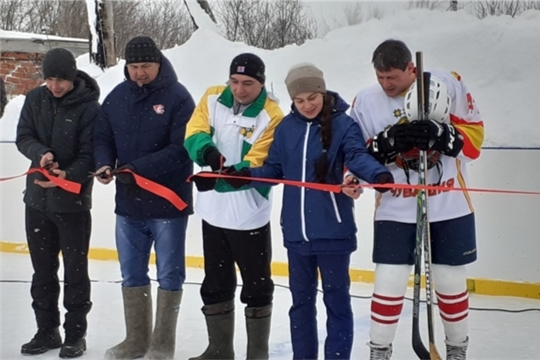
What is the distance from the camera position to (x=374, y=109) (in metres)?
3.42

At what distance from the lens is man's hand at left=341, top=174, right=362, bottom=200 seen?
3262 millimetres

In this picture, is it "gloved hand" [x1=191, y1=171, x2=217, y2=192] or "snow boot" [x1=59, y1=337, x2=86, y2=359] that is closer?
"gloved hand" [x1=191, y1=171, x2=217, y2=192]

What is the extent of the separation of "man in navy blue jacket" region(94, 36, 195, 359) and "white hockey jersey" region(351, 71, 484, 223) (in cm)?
91

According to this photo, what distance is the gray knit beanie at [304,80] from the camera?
3.37 meters

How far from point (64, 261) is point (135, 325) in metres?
0.47

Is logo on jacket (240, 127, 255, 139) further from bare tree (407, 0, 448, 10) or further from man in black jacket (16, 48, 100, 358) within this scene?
bare tree (407, 0, 448, 10)

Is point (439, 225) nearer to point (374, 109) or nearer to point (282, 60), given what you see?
point (374, 109)

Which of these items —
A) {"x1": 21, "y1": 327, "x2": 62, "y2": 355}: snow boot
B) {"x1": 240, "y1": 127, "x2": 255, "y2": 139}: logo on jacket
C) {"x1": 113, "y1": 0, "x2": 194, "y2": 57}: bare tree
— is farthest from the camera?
{"x1": 113, "y1": 0, "x2": 194, "y2": 57}: bare tree

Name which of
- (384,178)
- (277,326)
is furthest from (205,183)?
(277,326)

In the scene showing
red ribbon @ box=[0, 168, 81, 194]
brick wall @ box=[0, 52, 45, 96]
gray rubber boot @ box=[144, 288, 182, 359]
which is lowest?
gray rubber boot @ box=[144, 288, 182, 359]

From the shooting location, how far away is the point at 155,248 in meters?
3.92

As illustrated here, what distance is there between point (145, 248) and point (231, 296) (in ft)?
1.60

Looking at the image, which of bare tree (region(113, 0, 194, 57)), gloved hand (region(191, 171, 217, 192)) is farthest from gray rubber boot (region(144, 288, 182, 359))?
bare tree (region(113, 0, 194, 57))

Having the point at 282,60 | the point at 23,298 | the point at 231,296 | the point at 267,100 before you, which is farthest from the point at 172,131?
the point at 282,60
